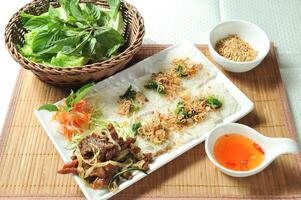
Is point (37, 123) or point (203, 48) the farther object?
point (203, 48)

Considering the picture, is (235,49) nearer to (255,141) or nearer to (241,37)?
(241,37)

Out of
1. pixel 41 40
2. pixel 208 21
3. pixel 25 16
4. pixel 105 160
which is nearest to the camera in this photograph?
pixel 105 160

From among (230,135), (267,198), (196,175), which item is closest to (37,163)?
(196,175)

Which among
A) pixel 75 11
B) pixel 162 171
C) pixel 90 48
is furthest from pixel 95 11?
pixel 162 171

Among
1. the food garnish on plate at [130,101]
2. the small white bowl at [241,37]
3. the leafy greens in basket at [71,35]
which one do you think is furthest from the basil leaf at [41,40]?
the small white bowl at [241,37]

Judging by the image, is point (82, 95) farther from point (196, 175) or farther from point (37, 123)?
point (196, 175)

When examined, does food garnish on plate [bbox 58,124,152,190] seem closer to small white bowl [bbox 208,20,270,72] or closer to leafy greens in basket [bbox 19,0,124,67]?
leafy greens in basket [bbox 19,0,124,67]
